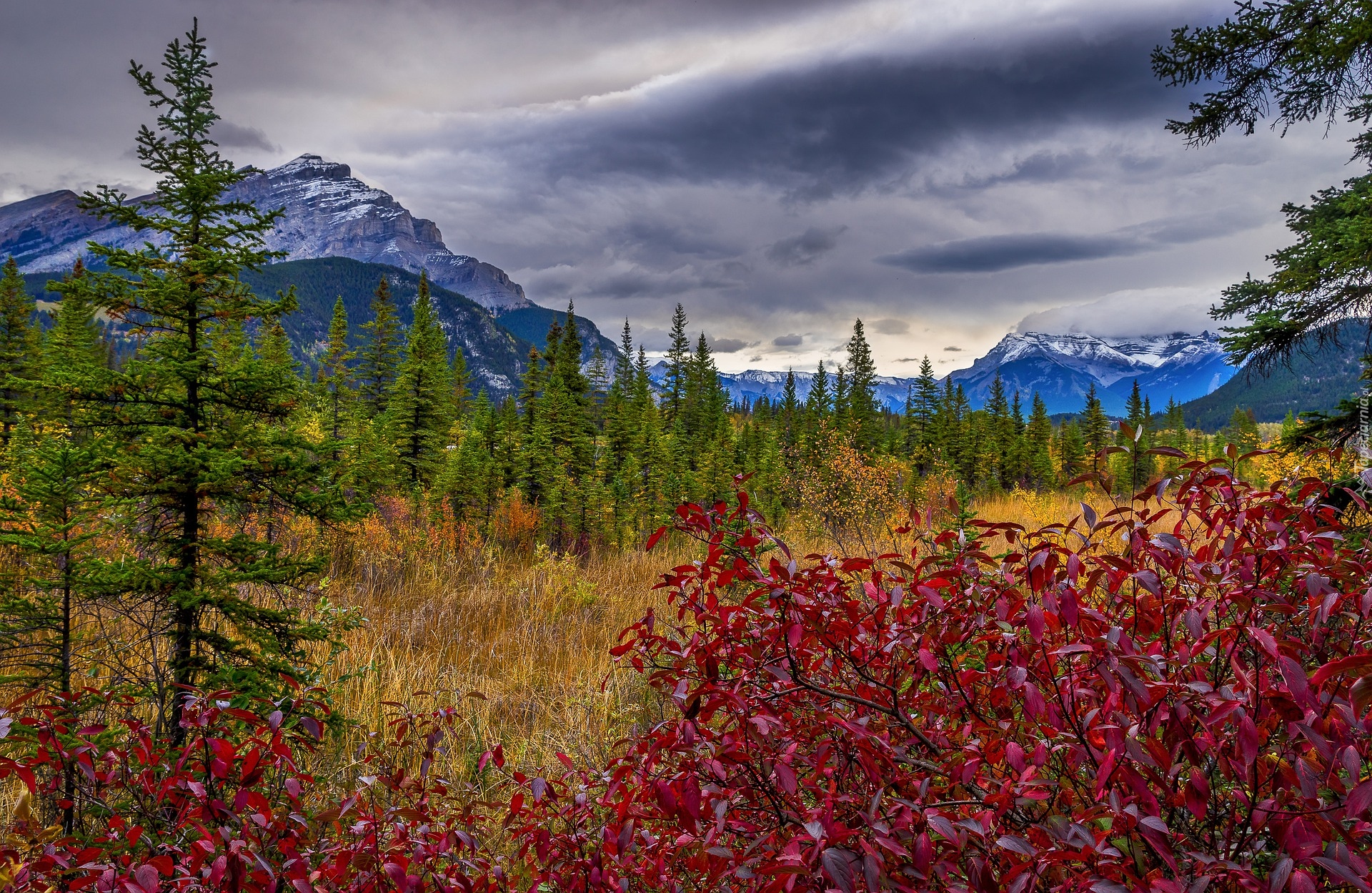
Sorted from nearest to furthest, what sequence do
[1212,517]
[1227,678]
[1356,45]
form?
[1227,678] → [1212,517] → [1356,45]

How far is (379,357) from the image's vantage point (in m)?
→ 25.2

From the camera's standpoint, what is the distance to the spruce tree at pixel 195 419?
336cm

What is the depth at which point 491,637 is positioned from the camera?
20.6 ft

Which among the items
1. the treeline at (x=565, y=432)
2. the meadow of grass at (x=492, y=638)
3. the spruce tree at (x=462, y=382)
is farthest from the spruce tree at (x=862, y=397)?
the spruce tree at (x=462, y=382)

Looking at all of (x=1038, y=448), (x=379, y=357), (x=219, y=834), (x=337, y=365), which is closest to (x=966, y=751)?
(x=219, y=834)

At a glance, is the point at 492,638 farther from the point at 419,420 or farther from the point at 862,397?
the point at 862,397

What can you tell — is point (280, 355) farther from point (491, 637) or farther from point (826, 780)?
point (826, 780)

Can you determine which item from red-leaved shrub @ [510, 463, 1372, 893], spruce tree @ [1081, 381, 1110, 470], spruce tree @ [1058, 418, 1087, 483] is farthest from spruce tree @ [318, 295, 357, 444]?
spruce tree @ [1081, 381, 1110, 470]

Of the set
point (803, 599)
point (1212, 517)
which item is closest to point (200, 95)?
point (803, 599)

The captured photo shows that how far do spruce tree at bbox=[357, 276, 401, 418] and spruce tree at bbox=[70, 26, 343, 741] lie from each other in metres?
22.2

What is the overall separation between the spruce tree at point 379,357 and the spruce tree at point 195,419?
2224cm

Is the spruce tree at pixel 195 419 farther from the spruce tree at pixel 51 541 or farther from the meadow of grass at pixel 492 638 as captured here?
the meadow of grass at pixel 492 638

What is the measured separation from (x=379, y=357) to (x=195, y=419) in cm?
2416

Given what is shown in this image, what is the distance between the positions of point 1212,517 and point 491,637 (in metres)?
6.10
